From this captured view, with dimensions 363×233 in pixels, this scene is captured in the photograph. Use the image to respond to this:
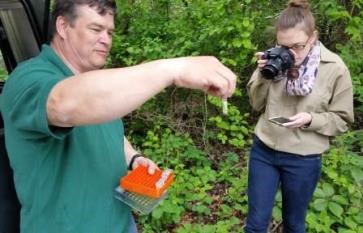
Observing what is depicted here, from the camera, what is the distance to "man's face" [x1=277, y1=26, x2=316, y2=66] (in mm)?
2606

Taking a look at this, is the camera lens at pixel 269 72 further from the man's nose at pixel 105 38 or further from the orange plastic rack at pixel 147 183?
the man's nose at pixel 105 38

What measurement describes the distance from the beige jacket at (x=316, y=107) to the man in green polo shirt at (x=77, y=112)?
116 centimetres

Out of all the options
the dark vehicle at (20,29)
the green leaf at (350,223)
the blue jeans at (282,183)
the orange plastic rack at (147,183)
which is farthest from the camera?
the green leaf at (350,223)

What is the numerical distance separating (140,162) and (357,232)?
7.10 feet

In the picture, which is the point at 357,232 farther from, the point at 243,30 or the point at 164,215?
the point at 243,30

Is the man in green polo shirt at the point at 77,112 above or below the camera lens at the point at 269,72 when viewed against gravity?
above

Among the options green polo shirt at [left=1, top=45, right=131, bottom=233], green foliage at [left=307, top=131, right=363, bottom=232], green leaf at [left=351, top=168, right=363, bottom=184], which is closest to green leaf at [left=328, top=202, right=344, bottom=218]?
green foliage at [left=307, top=131, right=363, bottom=232]

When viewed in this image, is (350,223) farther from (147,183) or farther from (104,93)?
(104,93)

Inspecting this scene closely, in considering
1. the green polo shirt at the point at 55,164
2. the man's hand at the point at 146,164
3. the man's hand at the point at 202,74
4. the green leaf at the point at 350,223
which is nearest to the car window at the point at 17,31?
the man's hand at the point at 146,164

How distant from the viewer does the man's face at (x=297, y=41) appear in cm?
261

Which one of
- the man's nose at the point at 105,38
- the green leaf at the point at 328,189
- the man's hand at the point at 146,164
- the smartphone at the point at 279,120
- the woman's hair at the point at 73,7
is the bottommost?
the green leaf at the point at 328,189

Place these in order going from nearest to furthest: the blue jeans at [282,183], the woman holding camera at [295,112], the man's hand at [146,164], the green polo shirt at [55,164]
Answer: the green polo shirt at [55,164]
the man's hand at [146,164]
the woman holding camera at [295,112]
the blue jeans at [282,183]

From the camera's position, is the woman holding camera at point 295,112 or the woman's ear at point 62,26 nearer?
the woman's ear at point 62,26

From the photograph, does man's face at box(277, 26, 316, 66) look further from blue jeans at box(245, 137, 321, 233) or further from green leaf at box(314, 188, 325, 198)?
green leaf at box(314, 188, 325, 198)
